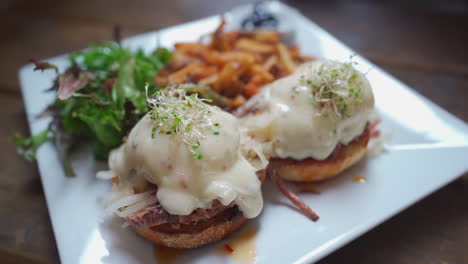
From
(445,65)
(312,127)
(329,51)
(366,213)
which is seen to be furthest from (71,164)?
(445,65)

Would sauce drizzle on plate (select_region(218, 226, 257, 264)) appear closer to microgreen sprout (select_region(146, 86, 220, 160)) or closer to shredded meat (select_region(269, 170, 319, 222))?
shredded meat (select_region(269, 170, 319, 222))

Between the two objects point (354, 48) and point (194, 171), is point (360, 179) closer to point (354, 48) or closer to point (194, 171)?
point (194, 171)

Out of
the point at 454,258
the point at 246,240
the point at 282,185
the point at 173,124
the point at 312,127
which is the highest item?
the point at 173,124

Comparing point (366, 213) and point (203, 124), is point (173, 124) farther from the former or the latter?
point (366, 213)

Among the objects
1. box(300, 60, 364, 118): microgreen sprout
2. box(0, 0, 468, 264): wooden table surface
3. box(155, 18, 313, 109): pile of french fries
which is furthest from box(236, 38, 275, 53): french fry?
box(0, 0, 468, 264): wooden table surface

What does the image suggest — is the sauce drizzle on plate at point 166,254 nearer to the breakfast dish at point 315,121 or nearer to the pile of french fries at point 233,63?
the breakfast dish at point 315,121

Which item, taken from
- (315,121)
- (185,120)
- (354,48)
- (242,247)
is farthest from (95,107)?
(354,48)
